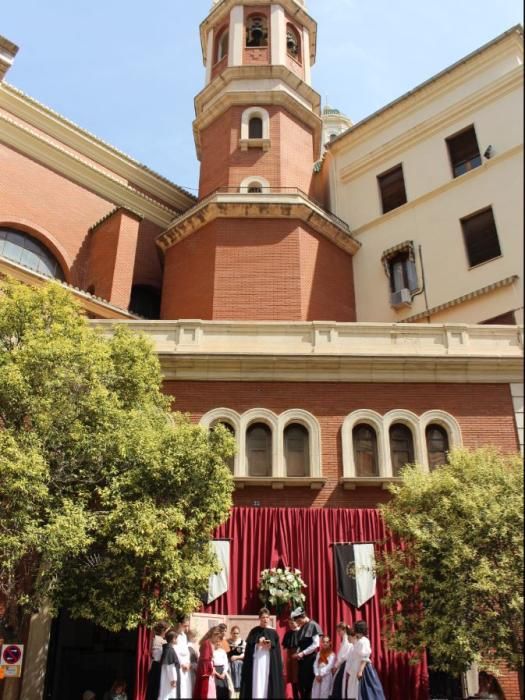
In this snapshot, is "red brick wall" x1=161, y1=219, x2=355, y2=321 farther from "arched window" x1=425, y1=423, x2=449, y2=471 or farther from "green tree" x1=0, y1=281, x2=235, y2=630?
"green tree" x1=0, y1=281, x2=235, y2=630

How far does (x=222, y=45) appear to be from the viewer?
29594mm

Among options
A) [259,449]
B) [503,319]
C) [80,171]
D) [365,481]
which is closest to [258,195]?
[80,171]

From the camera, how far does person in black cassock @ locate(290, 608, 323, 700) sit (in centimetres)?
981

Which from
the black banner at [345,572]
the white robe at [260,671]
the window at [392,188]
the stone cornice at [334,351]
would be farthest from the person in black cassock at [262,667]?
the window at [392,188]

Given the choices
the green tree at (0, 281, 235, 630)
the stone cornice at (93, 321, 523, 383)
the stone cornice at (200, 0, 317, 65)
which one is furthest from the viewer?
the stone cornice at (200, 0, 317, 65)

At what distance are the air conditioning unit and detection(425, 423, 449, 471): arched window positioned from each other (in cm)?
772

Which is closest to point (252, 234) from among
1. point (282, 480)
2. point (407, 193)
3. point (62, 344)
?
point (407, 193)

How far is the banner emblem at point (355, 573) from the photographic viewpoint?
1351 centimetres

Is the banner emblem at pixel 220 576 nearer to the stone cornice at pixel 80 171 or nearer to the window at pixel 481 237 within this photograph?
the window at pixel 481 237

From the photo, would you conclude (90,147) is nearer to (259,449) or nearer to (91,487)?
(259,449)

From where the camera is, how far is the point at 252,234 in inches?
909

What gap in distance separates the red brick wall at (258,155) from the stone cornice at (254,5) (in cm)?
579

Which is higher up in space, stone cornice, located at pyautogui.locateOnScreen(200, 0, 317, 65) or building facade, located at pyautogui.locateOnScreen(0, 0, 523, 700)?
stone cornice, located at pyautogui.locateOnScreen(200, 0, 317, 65)

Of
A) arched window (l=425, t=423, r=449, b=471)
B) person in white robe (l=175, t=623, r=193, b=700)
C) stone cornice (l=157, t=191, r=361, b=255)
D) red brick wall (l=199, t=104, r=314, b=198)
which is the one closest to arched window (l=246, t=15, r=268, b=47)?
red brick wall (l=199, t=104, r=314, b=198)
